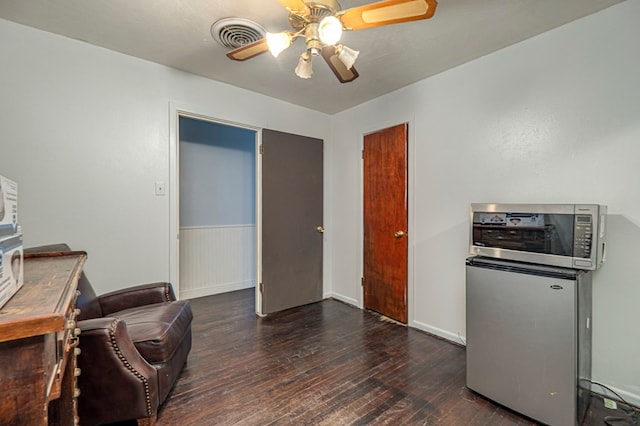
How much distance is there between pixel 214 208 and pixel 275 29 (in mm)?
2638

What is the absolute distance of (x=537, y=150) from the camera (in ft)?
6.80

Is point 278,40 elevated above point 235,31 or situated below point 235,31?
below

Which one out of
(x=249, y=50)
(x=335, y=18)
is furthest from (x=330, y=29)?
(x=249, y=50)

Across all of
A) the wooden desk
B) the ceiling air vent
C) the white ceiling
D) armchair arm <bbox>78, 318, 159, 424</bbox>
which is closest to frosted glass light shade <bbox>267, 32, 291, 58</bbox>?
the white ceiling

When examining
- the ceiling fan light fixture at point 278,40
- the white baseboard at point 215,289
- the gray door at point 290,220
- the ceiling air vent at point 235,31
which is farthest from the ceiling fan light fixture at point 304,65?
the white baseboard at point 215,289

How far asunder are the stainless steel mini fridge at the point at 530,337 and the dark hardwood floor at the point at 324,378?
6.4 inches

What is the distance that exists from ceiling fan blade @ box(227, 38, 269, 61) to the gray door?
1.39m

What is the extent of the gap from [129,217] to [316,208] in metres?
1.97

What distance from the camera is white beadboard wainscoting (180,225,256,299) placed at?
373 cm

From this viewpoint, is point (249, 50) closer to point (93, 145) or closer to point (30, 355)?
point (93, 145)

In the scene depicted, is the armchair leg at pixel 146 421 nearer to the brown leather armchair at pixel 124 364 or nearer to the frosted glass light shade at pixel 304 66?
the brown leather armchair at pixel 124 364

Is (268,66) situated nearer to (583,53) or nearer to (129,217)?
(129,217)

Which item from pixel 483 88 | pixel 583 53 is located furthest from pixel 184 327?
pixel 583 53

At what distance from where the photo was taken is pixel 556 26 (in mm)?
1956
